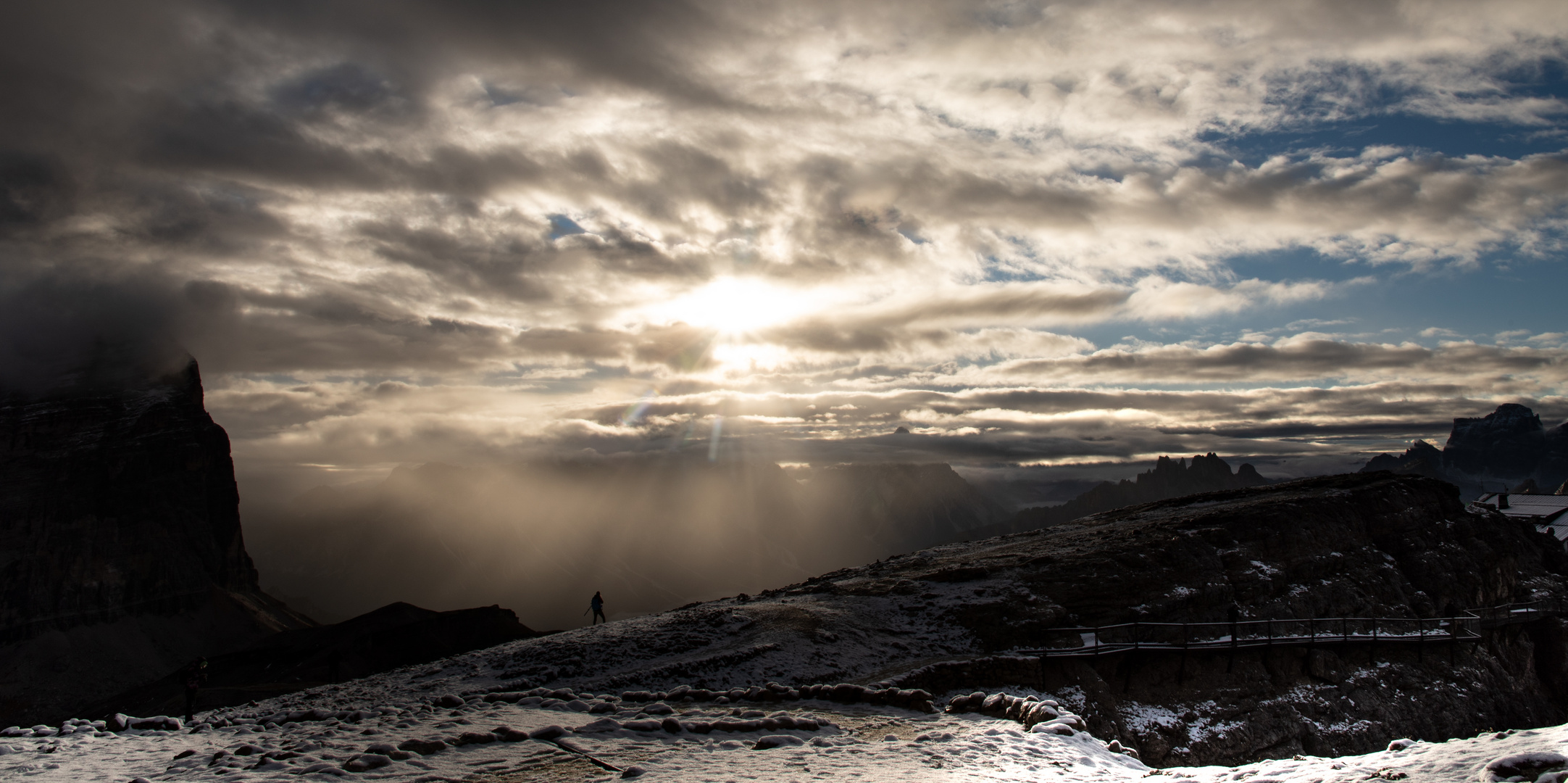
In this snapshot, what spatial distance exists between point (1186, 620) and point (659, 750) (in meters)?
34.0

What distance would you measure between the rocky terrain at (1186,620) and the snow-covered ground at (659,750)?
8689 millimetres

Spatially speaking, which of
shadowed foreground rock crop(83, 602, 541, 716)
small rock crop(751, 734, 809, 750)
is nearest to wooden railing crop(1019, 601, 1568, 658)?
small rock crop(751, 734, 809, 750)

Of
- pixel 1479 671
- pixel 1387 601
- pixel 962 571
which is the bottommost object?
pixel 1479 671

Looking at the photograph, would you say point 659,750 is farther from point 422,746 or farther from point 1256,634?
point 1256,634

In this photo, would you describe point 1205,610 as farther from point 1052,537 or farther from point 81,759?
point 81,759

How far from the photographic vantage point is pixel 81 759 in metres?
18.0

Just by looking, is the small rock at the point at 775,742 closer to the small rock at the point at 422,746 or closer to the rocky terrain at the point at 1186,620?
the small rock at the point at 422,746

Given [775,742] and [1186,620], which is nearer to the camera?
[775,742]

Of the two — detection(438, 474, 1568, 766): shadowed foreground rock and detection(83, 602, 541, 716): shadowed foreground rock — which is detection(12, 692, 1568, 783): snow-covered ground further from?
detection(83, 602, 541, 716): shadowed foreground rock

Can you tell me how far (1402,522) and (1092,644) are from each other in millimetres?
36201

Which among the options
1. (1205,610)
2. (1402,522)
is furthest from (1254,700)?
(1402,522)

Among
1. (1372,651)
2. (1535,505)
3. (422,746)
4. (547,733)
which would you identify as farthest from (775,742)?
(1535,505)

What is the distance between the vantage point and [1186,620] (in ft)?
138

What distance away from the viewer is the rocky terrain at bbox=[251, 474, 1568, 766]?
3197 centimetres
